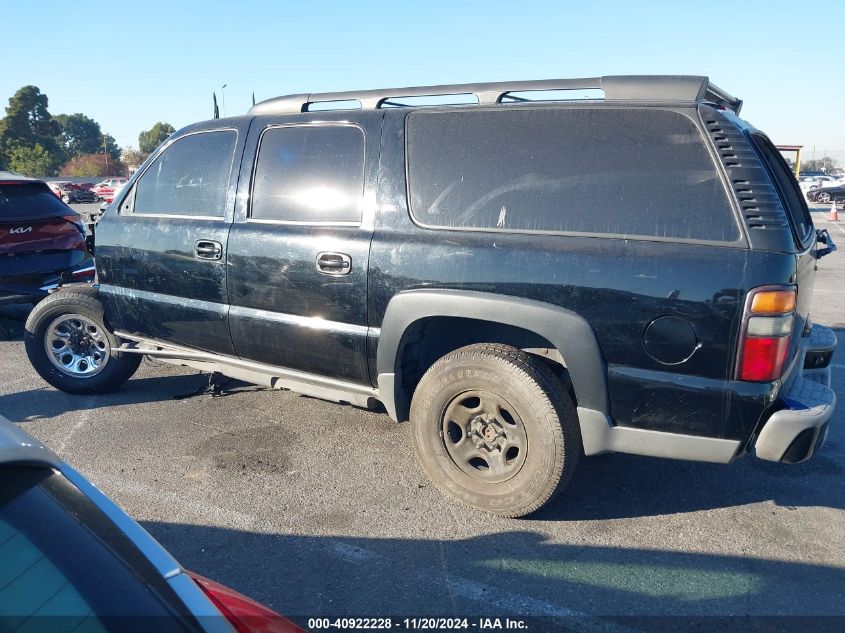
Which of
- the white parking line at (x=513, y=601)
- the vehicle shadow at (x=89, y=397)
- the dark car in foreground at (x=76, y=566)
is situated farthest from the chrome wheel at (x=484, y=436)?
the vehicle shadow at (x=89, y=397)

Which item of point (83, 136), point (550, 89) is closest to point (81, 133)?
point (83, 136)

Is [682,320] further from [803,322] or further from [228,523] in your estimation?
[228,523]

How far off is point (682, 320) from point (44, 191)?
7.35m

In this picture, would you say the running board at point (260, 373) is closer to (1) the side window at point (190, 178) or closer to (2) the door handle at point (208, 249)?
(2) the door handle at point (208, 249)

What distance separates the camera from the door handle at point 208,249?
4.14m

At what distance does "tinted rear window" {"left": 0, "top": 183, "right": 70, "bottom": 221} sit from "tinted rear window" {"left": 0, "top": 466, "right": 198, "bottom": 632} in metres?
6.94

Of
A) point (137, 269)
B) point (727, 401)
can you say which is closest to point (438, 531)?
point (727, 401)

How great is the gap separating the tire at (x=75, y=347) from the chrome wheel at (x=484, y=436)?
109 inches

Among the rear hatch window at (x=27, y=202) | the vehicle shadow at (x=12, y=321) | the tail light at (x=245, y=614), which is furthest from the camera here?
the vehicle shadow at (x=12, y=321)

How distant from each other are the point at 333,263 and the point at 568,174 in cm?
133

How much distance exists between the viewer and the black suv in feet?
9.53

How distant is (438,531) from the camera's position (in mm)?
3279

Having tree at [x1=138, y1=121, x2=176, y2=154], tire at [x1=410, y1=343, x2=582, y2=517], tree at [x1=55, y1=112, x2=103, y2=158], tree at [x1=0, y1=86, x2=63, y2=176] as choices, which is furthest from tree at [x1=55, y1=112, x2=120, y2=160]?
tire at [x1=410, y1=343, x2=582, y2=517]

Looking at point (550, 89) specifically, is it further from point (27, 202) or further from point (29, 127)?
point (29, 127)
